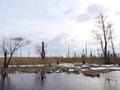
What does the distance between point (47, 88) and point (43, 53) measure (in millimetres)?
39975

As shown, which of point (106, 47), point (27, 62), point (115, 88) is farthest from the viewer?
point (106, 47)

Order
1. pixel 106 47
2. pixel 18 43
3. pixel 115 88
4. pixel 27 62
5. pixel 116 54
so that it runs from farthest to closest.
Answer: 1. pixel 116 54
2. pixel 106 47
3. pixel 27 62
4. pixel 18 43
5. pixel 115 88

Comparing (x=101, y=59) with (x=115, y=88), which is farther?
(x=101, y=59)

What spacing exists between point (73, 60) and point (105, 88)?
129ft

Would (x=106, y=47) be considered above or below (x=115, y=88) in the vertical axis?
above

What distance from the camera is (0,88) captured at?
21.0 m

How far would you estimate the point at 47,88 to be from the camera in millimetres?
20484

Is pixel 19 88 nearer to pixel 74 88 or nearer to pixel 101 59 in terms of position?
pixel 74 88

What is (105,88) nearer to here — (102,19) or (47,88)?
(47,88)

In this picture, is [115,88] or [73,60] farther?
[73,60]

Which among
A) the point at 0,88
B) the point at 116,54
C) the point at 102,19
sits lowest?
the point at 0,88

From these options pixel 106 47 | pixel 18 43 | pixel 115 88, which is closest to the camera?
pixel 115 88

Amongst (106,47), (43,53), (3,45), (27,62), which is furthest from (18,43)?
(106,47)

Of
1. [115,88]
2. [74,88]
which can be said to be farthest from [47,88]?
[115,88]
